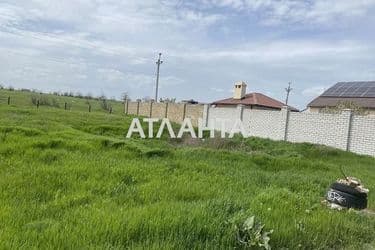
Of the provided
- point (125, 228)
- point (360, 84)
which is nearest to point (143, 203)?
point (125, 228)

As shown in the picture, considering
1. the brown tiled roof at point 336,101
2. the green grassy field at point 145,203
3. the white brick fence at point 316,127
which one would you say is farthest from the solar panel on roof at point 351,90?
the green grassy field at point 145,203

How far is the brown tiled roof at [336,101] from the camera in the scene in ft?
102

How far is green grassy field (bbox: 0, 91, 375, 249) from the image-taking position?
12.8ft

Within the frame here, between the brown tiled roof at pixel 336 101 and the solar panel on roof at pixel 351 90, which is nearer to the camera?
the brown tiled roof at pixel 336 101

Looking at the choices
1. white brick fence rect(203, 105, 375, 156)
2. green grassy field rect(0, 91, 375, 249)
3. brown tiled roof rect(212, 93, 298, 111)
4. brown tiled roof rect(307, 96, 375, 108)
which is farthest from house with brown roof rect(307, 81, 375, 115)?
green grassy field rect(0, 91, 375, 249)

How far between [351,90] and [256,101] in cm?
952

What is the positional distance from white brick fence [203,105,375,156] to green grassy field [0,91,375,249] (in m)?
5.64

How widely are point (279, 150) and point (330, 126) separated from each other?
3.05 meters

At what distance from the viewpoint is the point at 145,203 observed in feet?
17.1

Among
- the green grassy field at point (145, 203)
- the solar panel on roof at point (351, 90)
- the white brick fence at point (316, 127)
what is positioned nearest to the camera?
the green grassy field at point (145, 203)

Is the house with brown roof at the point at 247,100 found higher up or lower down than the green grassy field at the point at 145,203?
higher up

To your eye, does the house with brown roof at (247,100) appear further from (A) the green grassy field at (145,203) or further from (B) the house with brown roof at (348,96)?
(A) the green grassy field at (145,203)

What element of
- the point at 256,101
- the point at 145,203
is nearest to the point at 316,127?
the point at 145,203

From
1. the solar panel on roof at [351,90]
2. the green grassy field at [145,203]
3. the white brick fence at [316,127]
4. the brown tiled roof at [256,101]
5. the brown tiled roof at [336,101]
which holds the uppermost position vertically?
the solar panel on roof at [351,90]
